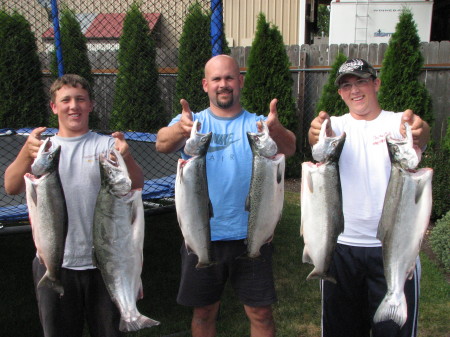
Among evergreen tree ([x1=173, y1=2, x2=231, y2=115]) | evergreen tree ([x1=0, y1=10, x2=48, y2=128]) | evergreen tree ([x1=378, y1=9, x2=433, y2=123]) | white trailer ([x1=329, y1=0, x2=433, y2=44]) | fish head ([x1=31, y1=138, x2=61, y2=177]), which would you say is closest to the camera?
fish head ([x1=31, y1=138, x2=61, y2=177])

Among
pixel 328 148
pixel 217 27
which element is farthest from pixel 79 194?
pixel 217 27

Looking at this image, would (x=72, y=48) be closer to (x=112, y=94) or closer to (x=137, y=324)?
(x=112, y=94)

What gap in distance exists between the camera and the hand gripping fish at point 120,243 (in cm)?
248

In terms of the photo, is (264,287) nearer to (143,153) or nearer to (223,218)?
(223,218)

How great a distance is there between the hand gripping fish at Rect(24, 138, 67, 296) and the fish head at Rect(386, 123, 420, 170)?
5.87 feet

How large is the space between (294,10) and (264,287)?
39.5 ft

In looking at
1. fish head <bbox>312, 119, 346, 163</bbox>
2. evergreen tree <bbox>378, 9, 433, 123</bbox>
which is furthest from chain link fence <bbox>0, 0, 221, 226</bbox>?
evergreen tree <bbox>378, 9, 433, 123</bbox>

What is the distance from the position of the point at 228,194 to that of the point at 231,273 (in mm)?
559

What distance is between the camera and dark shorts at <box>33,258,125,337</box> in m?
2.74

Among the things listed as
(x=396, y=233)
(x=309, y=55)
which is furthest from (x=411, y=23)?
(x=396, y=233)

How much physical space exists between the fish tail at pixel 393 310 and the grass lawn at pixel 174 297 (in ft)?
5.36

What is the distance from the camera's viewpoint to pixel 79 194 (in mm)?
2732

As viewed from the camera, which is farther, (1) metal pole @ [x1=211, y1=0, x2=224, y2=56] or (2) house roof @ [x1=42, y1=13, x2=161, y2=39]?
(2) house roof @ [x1=42, y1=13, x2=161, y2=39]

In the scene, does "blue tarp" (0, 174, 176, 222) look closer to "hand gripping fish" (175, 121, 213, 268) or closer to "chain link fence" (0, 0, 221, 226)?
"chain link fence" (0, 0, 221, 226)
